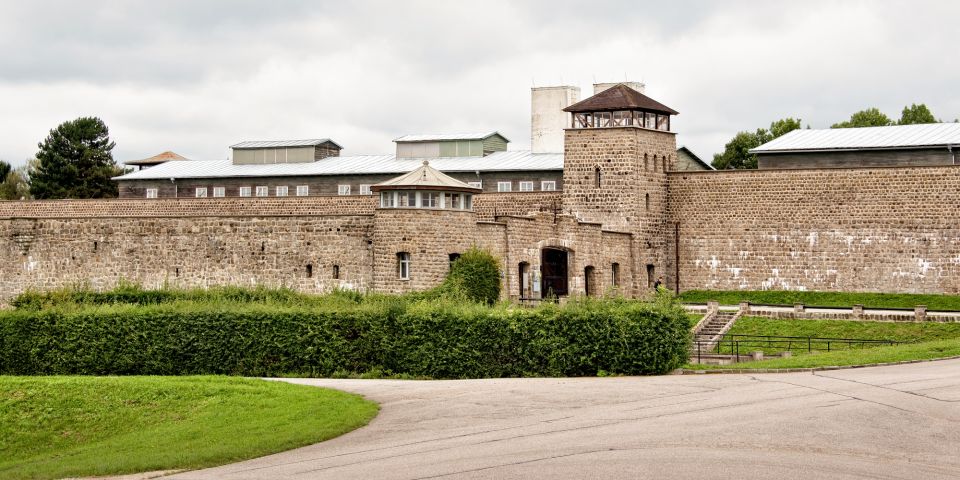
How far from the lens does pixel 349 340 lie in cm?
3566

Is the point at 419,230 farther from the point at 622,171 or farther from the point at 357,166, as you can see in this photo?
the point at 357,166

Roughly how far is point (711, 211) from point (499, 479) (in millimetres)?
37851

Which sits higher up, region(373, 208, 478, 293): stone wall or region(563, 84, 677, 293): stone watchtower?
region(563, 84, 677, 293): stone watchtower

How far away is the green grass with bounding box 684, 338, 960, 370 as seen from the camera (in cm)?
3272

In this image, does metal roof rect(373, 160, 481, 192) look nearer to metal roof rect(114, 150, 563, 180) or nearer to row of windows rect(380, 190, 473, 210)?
row of windows rect(380, 190, 473, 210)

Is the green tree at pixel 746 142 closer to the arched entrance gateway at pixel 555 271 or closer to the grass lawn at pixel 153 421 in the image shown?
the arched entrance gateway at pixel 555 271

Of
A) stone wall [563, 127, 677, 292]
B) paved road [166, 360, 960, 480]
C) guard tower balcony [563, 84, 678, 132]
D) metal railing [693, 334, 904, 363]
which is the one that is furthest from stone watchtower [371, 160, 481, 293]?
paved road [166, 360, 960, 480]

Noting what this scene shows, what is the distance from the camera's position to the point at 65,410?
3131cm

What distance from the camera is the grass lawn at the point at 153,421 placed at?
22.8 m

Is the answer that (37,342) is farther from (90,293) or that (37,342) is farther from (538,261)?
(538,261)

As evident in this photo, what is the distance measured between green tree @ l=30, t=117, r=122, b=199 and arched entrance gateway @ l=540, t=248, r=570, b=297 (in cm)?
4981

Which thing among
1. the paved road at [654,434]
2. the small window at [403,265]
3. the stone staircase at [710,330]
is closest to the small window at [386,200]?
the small window at [403,265]

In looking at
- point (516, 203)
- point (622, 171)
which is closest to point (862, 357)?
point (622, 171)

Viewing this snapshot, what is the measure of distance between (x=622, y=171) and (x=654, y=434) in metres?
33.4
